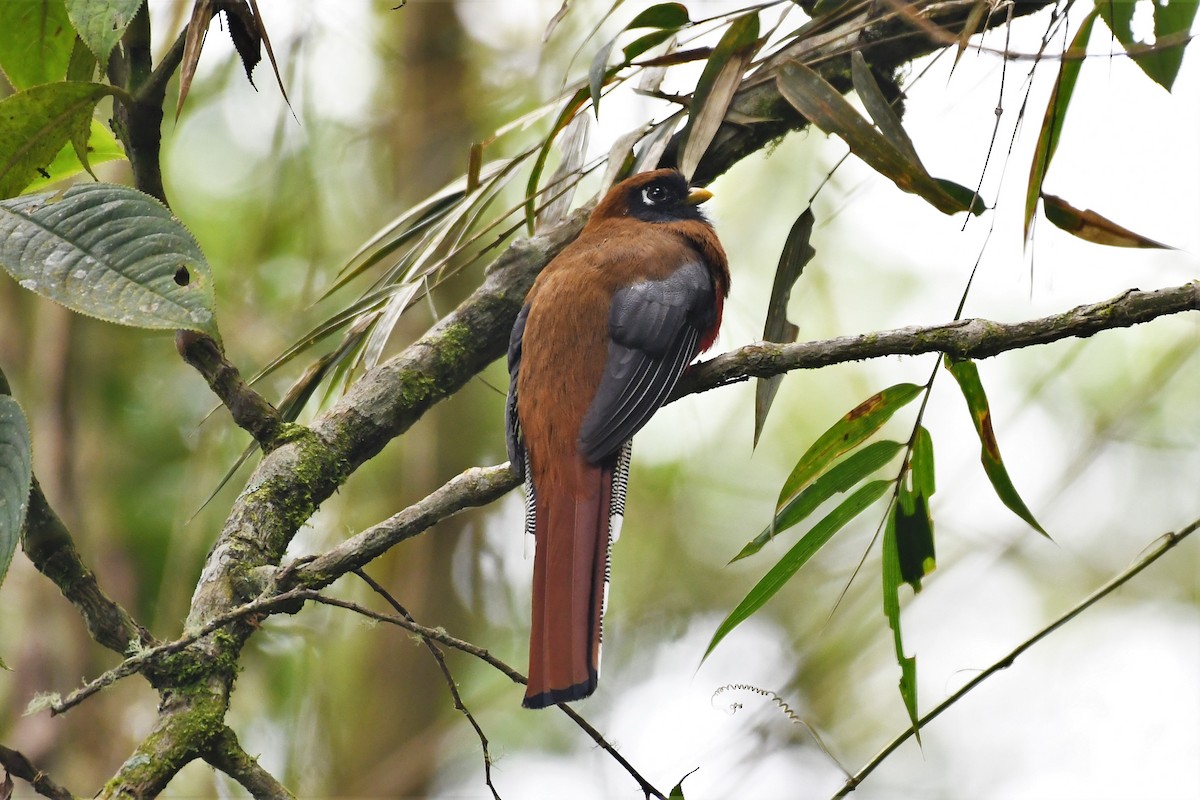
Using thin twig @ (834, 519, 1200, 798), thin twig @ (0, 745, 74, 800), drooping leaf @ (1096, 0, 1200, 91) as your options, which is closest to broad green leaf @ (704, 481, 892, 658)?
thin twig @ (834, 519, 1200, 798)

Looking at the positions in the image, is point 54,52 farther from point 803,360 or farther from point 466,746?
point 466,746

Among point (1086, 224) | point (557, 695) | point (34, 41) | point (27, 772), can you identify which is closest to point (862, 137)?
point (1086, 224)

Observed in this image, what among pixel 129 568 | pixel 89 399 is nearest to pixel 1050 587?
pixel 129 568

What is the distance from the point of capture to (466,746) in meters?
4.69

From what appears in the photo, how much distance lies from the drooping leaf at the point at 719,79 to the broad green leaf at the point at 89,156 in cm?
126

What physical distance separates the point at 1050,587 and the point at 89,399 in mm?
4471

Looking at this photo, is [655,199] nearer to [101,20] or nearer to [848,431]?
[848,431]

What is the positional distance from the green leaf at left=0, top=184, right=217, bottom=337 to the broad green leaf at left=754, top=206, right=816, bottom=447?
4.48ft

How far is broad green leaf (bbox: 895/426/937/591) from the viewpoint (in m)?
2.36

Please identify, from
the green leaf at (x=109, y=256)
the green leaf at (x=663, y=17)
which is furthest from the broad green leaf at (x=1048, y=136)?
the green leaf at (x=109, y=256)

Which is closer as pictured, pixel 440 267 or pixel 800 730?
pixel 440 267

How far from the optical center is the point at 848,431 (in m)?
2.33

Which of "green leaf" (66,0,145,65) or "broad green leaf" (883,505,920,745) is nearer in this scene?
"green leaf" (66,0,145,65)

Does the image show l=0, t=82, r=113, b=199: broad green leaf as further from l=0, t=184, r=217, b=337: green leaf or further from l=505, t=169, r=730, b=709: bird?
l=505, t=169, r=730, b=709: bird
